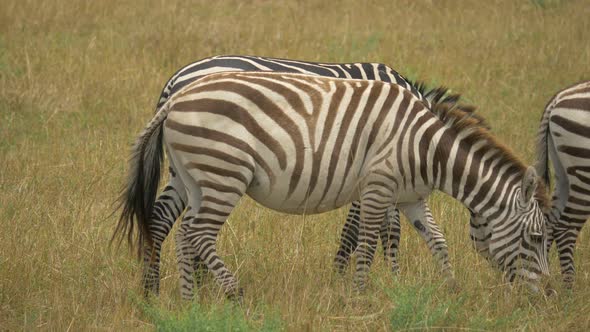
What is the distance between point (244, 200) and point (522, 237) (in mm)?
2936

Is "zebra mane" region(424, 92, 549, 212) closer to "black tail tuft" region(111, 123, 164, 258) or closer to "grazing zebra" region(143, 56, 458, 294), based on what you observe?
"grazing zebra" region(143, 56, 458, 294)

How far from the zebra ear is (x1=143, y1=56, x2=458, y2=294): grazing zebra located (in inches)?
27.8

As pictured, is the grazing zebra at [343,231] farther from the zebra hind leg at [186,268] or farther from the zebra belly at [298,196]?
the zebra belly at [298,196]

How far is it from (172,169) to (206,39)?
6.55 meters

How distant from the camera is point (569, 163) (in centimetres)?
581

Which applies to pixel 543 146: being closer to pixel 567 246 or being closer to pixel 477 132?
pixel 567 246

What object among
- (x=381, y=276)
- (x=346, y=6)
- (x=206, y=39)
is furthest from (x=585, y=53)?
(x=381, y=276)

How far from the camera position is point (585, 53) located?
11953mm

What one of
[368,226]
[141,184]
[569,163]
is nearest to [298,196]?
[368,226]

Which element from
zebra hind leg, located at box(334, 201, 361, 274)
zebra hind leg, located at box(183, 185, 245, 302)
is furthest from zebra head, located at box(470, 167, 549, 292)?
zebra hind leg, located at box(183, 185, 245, 302)

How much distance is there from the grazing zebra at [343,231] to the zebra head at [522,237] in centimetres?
36

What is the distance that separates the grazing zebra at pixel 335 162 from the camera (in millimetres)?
5160

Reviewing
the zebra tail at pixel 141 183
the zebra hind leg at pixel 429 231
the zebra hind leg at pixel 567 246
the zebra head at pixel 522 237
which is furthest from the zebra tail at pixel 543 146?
the zebra tail at pixel 141 183

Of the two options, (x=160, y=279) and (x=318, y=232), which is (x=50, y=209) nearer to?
(x=160, y=279)
